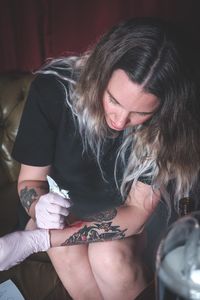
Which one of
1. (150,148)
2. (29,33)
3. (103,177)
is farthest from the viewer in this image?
(29,33)

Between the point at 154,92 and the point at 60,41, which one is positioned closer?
the point at 154,92

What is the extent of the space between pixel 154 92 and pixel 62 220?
1.51 ft

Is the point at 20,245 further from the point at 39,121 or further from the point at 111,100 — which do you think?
the point at 111,100

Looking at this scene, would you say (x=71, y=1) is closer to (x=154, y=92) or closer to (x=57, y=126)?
(x=57, y=126)

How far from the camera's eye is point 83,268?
4.28 feet

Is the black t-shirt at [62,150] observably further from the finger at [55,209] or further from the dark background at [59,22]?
the dark background at [59,22]

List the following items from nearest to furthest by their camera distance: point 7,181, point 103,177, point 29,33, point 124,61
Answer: point 124,61
point 103,177
point 7,181
point 29,33

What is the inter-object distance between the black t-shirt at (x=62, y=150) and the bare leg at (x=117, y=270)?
0.16m

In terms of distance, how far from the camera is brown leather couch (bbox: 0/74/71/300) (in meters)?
1.29

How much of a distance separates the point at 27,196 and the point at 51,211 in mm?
125

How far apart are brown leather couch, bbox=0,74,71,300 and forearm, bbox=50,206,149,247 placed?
0.43 feet

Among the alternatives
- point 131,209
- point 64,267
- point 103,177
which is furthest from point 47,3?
point 64,267

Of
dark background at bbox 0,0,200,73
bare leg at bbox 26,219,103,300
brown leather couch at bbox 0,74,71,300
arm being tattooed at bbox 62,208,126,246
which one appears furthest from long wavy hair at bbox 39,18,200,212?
dark background at bbox 0,0,200,73

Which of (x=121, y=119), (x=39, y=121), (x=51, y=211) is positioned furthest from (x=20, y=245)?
(x=121, y=119)
